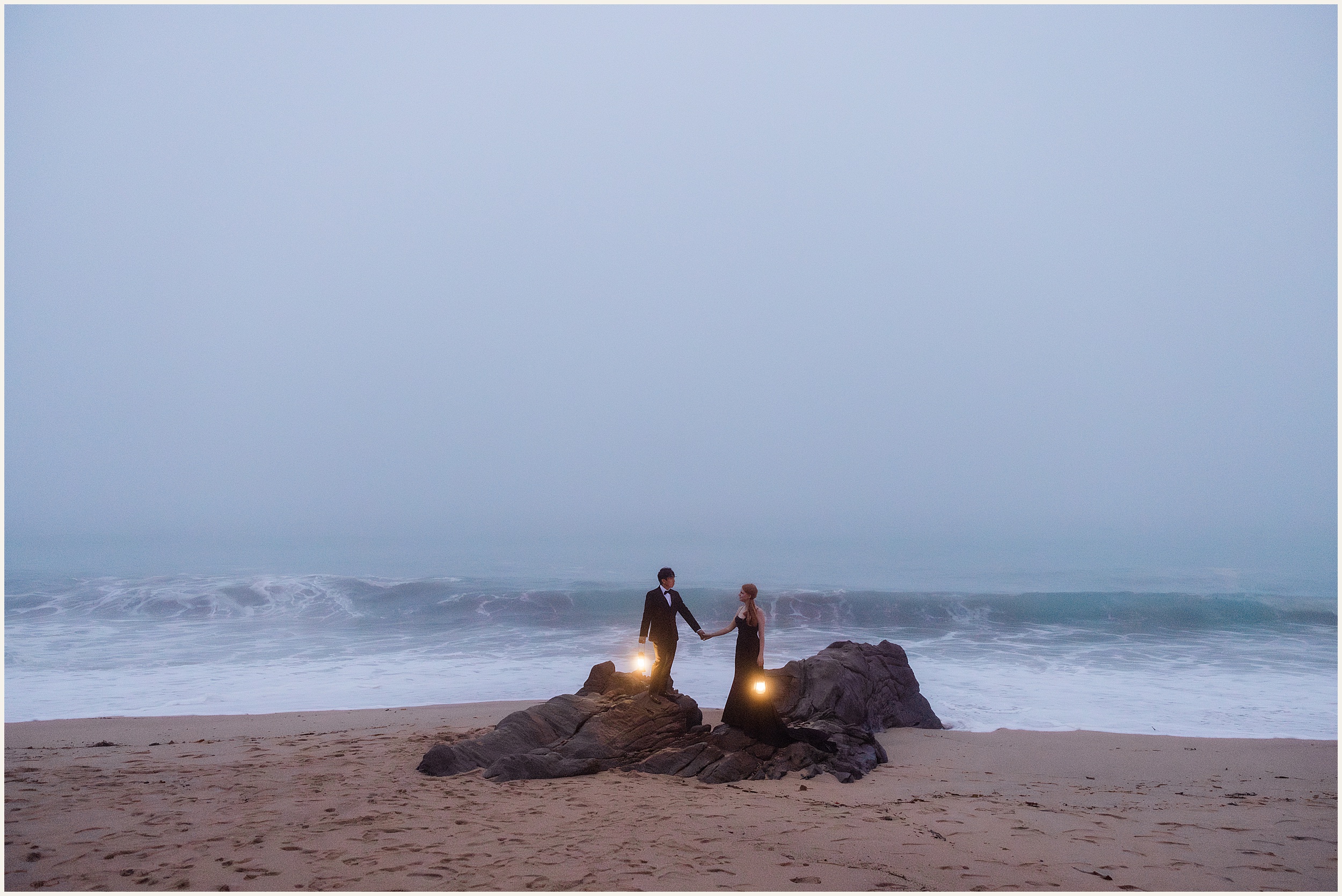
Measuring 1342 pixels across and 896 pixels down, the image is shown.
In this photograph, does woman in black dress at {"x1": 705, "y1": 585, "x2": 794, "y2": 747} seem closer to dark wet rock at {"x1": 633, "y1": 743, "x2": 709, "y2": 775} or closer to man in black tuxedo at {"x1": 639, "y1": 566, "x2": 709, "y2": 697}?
dark wet rock at {"x1": 633, "y1": 743, "x2": 709, "y2": 775}

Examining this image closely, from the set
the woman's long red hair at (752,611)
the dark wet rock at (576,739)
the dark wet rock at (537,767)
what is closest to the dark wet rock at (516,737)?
the dark wet rock at (576,739)

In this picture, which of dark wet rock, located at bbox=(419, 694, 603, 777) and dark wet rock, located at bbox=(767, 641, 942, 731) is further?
dark wet rock, located at bbox=(767, 641, 942, 731)

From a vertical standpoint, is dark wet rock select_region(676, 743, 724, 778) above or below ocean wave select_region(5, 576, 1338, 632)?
above

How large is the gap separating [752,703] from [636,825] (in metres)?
2.55

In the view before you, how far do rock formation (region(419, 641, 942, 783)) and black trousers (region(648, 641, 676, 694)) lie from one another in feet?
0.49

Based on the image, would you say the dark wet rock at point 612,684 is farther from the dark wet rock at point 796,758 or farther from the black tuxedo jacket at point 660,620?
the dark wet rock at point 796,758

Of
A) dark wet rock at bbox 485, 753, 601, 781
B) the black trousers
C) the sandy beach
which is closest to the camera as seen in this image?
the sandy beach

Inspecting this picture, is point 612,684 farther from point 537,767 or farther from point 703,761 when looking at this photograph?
point 537,767

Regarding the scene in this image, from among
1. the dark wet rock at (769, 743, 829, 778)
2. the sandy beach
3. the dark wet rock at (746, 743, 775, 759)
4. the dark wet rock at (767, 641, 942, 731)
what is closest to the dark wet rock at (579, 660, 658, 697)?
the dark wet rock at (746, 743, 775, 759)

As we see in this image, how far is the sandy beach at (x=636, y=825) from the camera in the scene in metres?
4.51

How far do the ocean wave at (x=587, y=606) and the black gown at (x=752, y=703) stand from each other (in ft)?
50.8

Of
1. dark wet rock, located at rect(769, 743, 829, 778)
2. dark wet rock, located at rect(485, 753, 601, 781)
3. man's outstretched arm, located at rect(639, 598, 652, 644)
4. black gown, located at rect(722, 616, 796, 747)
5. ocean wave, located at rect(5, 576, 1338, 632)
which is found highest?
man's outstretched arm, located at rect(639, 598, 652, 644)

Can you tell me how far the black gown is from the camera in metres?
7.62

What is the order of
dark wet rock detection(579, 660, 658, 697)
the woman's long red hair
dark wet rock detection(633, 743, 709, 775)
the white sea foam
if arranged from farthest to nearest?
the white sea foam < dark wet rock detection(579, 660, 658, 697) < the woman's long red hair < dark wet rock detection(633, 743, 709, 775)
